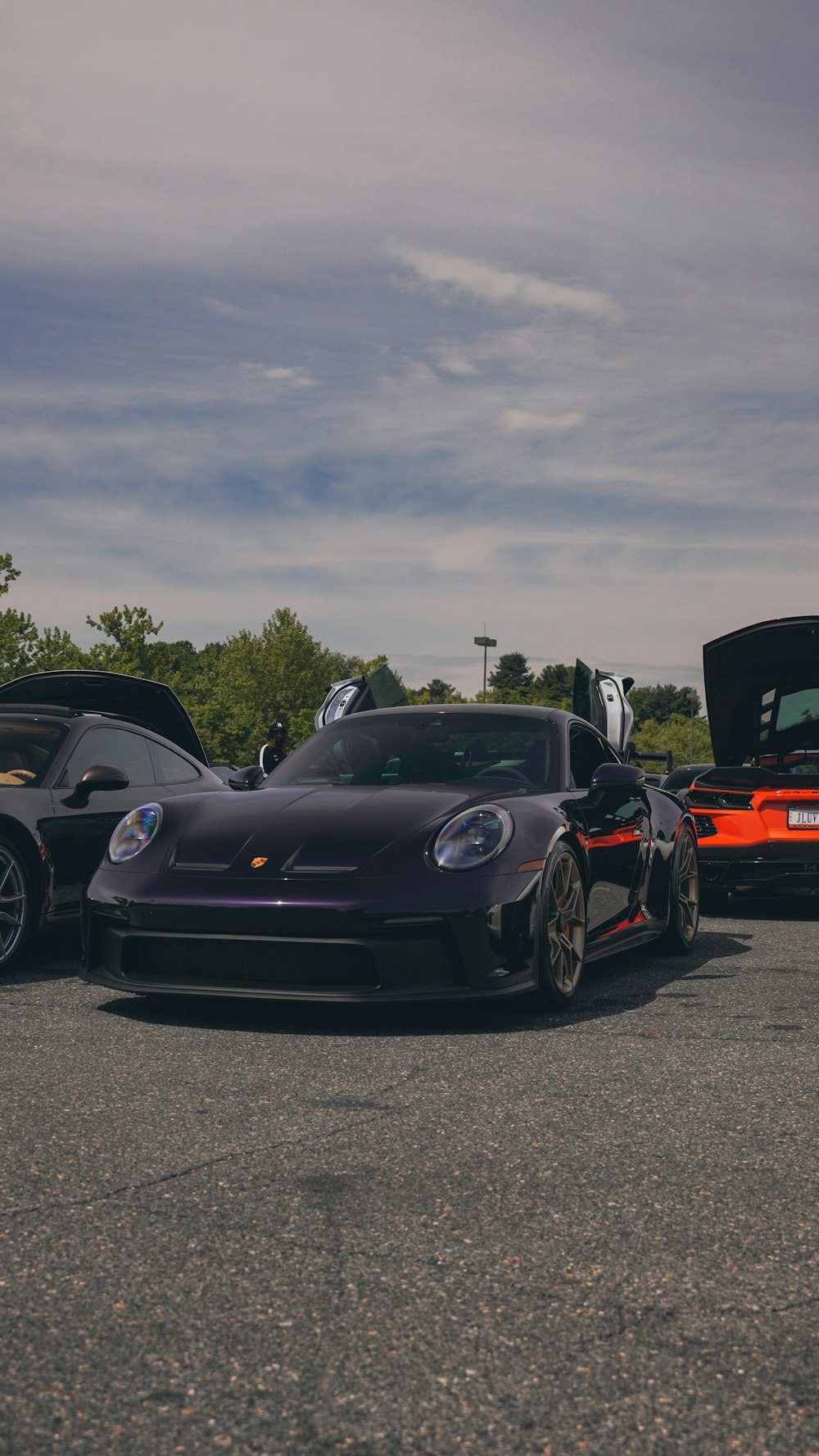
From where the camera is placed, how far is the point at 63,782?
7309 millimetres

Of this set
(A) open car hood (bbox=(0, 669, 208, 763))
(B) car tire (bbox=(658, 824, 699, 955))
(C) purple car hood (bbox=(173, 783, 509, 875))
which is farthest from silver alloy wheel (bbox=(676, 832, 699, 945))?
(A) open car hood (bbox=(0, 669, 208, 763))

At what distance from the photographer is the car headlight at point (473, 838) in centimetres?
538

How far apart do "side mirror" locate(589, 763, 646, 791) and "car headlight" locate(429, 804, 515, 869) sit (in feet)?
3.15

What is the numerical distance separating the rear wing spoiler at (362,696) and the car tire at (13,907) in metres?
4.52

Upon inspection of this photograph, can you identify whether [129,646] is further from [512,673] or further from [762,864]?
[512,673]

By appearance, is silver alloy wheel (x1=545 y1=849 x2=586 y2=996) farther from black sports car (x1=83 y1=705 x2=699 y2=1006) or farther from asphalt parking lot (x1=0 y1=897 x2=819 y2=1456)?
asphalt parking lot (x1=0 y1=897 x2=819 y2=1456)

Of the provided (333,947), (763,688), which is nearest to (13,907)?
(333,947)

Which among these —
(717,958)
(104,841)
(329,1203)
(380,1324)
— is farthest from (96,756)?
(380,1324)

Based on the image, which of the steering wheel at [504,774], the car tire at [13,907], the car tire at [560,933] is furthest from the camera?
the car tire at [13,907]

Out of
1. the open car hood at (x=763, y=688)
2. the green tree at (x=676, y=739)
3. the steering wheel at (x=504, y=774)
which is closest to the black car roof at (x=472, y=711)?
the steering wheel at (x=504, y=774)

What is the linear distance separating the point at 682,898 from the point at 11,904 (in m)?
3.52

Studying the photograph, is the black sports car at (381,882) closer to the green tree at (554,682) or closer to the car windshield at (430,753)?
the car windshield at (430,753)

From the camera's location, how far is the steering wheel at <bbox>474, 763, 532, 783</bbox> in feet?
21.1

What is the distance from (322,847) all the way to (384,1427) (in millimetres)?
3385
